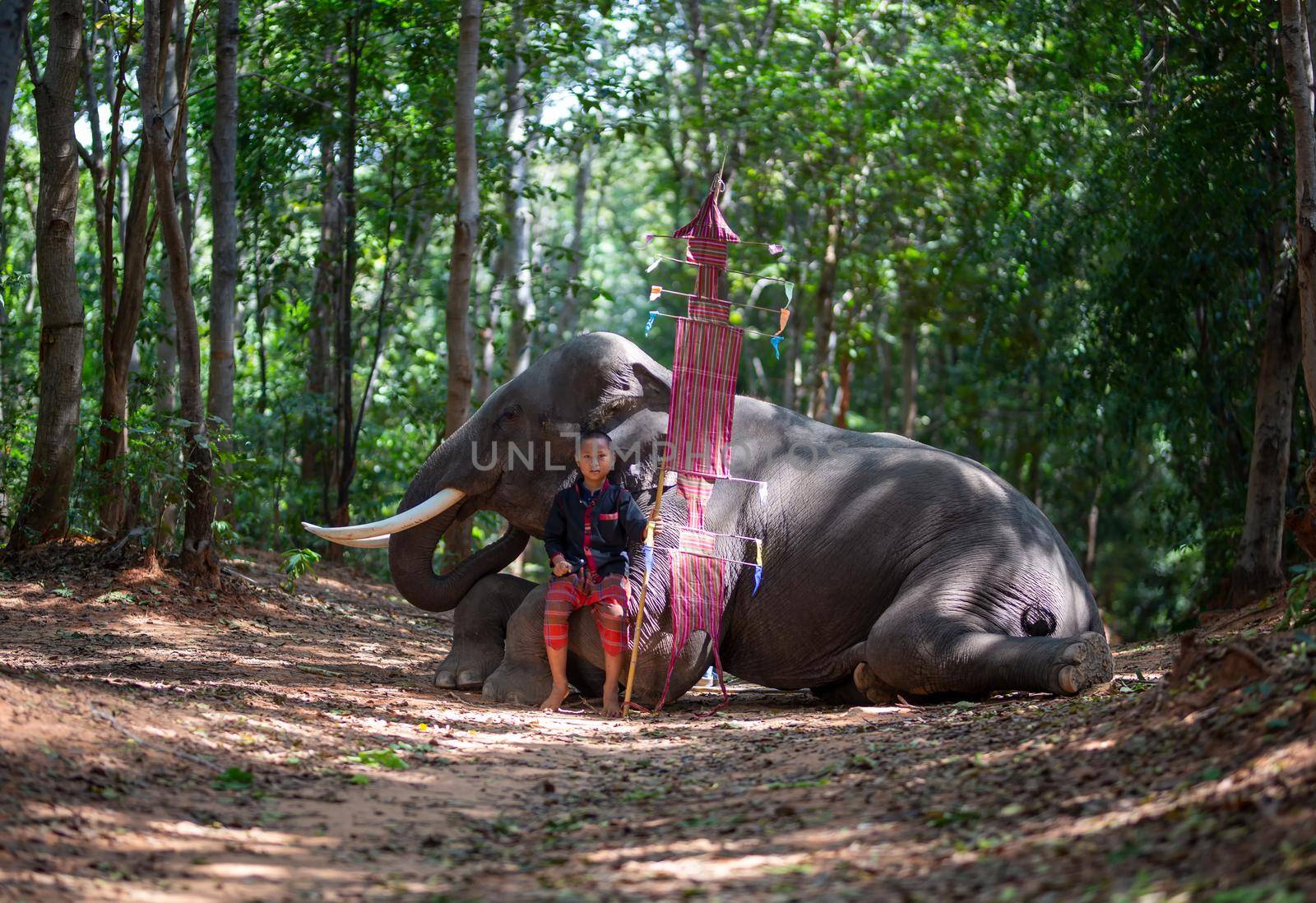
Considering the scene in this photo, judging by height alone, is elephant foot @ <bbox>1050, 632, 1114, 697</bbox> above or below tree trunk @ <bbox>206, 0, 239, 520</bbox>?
below

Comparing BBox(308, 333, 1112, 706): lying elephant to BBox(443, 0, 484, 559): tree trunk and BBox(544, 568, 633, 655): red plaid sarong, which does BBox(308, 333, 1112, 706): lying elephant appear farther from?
BBox(443, 0, 484, 559): tree trunk

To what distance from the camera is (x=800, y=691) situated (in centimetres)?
880

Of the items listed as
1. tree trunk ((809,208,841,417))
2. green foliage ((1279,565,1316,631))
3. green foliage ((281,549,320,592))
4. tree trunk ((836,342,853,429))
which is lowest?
green foliage ((281,549,320,592))

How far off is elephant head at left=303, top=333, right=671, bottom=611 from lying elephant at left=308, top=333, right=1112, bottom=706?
0.01 meters

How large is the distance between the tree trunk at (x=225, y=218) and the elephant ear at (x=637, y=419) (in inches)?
128

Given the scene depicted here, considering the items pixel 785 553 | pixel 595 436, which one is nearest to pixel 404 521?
pixel 595 436

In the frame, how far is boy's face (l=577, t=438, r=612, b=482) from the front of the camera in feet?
24.1

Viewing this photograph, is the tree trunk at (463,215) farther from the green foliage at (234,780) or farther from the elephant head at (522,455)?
the green foliage at (234,780)

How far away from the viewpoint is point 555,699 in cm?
725

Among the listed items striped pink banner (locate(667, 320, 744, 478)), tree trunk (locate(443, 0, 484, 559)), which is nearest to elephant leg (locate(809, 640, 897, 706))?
striped pink banner (locate(667, 320, 744, 478))

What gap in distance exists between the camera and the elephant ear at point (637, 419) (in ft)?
25.9

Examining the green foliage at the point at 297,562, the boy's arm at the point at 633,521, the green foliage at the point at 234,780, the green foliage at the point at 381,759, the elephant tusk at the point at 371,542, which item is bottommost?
the green foliage at the point at 381,759

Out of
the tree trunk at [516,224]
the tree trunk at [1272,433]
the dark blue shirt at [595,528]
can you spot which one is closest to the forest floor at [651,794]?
the dark blue shirt at [595,528]

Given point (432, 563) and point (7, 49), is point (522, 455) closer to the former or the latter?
point (432, 563)
